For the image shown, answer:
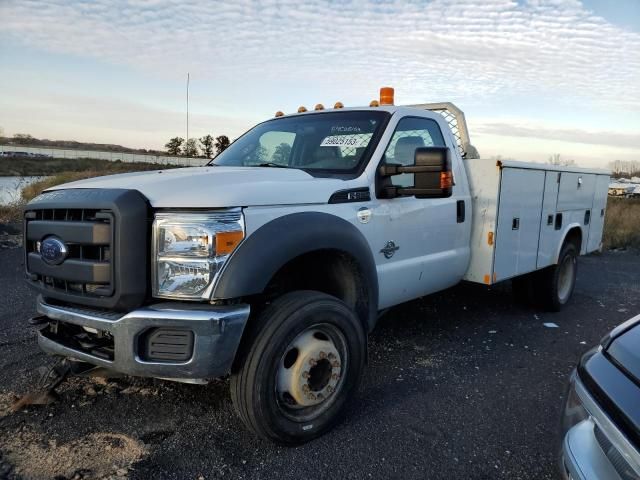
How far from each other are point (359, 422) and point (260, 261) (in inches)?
49.8

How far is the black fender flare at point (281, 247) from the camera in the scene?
7.82 feet

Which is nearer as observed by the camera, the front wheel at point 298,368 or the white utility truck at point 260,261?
the white utility truck at point 260,261

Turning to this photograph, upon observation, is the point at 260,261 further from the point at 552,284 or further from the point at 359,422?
the point at 552,284

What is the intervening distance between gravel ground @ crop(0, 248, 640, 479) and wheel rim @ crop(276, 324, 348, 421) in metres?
0.23

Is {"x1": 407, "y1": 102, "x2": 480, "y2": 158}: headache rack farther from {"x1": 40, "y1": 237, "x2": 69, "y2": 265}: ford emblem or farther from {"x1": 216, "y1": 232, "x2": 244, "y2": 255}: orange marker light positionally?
{"x1": 40, "y1": 237, "x2": 69, "y2": 265}: ford emblem

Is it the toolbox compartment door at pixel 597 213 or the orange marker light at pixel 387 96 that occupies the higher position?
the orange marker light at pixel 387 96

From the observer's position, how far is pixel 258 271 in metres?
2.45

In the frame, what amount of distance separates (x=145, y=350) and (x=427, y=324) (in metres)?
3.32

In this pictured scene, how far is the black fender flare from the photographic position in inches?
93.9

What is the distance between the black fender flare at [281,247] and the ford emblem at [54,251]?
0.89m

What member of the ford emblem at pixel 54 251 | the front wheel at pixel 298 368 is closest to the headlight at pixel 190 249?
the front wheel at pixel 298 368

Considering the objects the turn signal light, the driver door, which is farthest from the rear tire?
the turn signal light

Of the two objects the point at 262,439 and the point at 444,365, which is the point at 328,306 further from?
the point at 444,365

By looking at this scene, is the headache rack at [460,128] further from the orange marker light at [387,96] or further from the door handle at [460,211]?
the door handle at [460,211]
